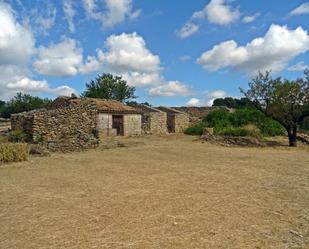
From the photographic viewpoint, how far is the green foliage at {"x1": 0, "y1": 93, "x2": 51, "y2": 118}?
44.2m

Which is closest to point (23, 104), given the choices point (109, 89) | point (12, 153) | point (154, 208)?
point (109, 89)

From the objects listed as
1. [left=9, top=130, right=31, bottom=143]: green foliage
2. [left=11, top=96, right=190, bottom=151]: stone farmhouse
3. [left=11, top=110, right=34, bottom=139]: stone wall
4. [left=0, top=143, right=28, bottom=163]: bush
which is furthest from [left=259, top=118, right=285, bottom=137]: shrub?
[left=0, top=143, right=28, bottom=163]: bush

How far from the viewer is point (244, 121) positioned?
3008 cm

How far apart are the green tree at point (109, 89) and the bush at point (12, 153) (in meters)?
41.1

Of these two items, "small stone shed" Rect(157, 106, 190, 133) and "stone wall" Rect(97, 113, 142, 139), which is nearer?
Answer: "stone wall" Rect(97, 113, 142, 139)

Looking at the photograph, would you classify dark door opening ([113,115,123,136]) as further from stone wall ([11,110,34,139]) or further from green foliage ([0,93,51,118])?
green foliage ([0,93,51,118])

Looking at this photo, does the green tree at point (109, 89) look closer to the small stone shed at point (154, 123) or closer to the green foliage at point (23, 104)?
the green foliage at point (23, 104)

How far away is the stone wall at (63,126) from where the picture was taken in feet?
55.9

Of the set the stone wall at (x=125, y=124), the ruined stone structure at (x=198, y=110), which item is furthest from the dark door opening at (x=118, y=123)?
the ruined stone structure at (x=198, y=110)

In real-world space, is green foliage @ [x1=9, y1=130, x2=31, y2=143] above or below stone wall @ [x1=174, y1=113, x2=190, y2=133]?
below

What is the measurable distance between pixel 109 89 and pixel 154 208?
165 ft

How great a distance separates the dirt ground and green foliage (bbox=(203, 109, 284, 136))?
59.8 feet

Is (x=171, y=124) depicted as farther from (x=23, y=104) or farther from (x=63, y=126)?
(x=23, y=104)

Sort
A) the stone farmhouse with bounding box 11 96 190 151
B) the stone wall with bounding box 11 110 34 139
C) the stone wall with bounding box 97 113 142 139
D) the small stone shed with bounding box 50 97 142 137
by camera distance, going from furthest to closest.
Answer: the stone wall with bounding box 97 113 142 139 → the small stone shed with bounding box 50 97 142 137 → the stone wall with bounding box 11 110 34 139 → the stone farmhouse with bounding box 11 96 190 151
